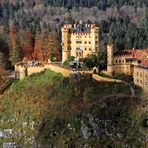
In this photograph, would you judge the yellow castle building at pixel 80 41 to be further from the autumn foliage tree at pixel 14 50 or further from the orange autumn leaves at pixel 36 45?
the autumn foliage tree at pixel 14 50

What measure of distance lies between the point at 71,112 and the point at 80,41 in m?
13.6

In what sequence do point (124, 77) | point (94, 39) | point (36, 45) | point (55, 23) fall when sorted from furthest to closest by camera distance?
point (55, 23) < point (36, 45) < point (94, 39) < point (124, 77)

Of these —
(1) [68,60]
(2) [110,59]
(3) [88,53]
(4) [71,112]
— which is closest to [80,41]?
(3) [88,53]

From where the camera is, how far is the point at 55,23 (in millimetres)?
146875

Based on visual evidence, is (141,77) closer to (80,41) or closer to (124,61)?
(124,61)

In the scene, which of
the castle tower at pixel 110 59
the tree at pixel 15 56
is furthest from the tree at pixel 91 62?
the tree at pixel 15 56

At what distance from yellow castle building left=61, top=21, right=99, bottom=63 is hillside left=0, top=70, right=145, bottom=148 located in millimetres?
3893

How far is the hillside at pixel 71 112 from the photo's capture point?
69188 millimetres

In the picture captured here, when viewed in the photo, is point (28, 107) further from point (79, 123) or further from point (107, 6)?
point (107, 6)

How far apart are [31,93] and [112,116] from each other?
47.3 ft

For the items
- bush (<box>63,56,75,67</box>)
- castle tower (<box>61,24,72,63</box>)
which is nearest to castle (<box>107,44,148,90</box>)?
bush (<box>63,56,75,67</box>)

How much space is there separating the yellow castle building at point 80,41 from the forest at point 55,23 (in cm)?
516

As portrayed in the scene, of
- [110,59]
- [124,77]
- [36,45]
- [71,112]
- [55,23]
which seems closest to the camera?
[71,112]

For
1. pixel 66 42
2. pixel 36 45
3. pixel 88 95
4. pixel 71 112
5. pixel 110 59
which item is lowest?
pixel 71 112
